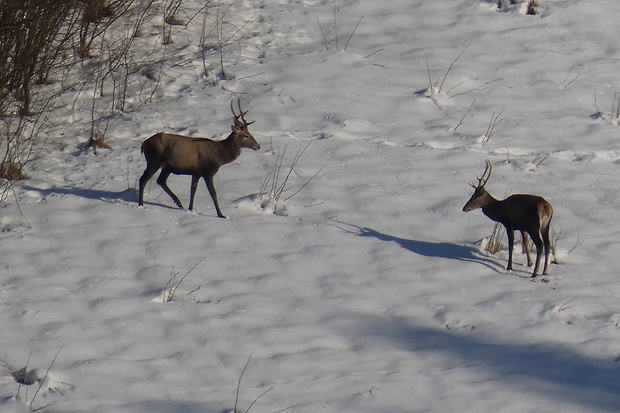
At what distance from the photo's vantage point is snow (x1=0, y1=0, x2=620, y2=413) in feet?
20.6

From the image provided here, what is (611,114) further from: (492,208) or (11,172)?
(11,172)

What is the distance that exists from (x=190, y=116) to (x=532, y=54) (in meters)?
4.89

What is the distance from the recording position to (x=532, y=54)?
1333 centimetres

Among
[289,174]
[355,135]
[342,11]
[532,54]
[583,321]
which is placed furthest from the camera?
[342,11]

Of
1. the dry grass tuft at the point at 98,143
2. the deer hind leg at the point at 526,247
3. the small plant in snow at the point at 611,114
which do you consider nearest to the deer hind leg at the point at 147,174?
the dry grass tuft at the point at 98,143

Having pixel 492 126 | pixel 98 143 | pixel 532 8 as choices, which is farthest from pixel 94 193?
pixel 532 8

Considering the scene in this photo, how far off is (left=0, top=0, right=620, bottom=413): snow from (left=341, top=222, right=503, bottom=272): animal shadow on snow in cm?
3

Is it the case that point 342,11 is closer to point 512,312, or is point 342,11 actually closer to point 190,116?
point 190,116

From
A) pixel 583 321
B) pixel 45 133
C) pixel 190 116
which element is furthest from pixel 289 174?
pixel 583 321

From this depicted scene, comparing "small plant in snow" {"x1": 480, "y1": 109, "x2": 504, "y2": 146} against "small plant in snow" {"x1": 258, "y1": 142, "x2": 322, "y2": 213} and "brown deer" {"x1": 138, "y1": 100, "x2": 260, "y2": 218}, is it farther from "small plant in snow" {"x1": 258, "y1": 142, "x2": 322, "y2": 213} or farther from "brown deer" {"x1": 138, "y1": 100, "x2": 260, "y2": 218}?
"brown deer" {"x1": 138, "y1": 100, "x2": 260, "y2": 218}

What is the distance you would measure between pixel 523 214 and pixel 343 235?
1672mm

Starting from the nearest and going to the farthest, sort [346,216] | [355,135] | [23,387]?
1. [23,387]
2. [346,216]
3. [355,135]

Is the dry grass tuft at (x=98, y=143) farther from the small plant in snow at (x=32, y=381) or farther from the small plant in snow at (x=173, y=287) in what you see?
the small plant in snow at (x=32, y=381)

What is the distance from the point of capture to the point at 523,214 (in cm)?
827
